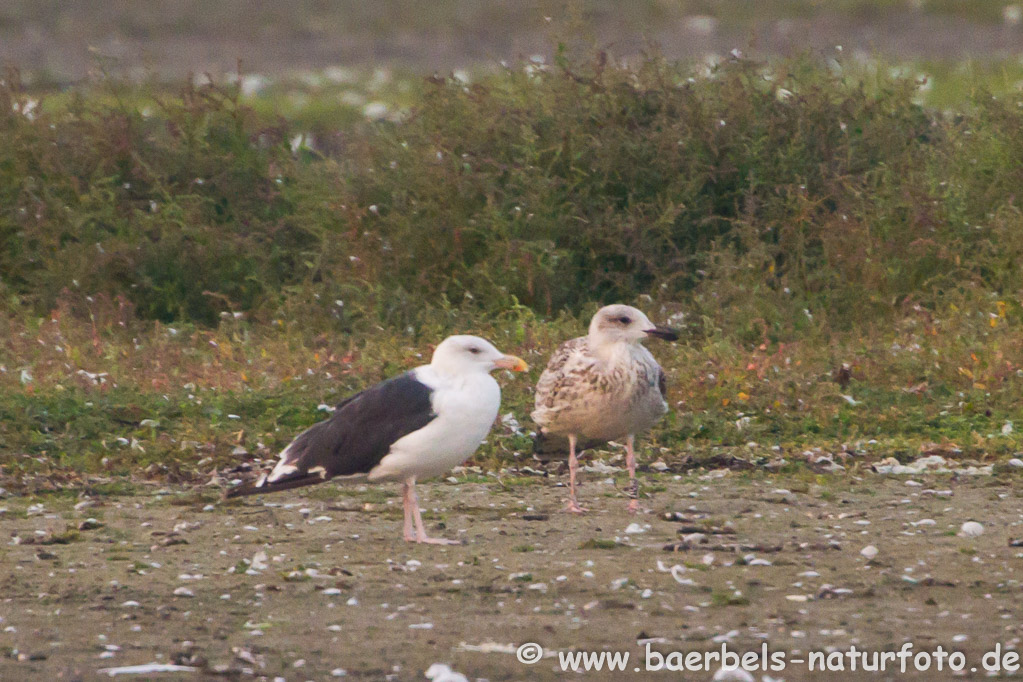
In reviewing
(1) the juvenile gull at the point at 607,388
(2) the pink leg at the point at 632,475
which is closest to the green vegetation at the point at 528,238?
(2) the pink leg at the point at 632,475

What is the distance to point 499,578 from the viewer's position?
6.91 metres

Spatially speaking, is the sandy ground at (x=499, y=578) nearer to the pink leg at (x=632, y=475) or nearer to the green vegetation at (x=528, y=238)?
the pink leg at (x=632, y=475)

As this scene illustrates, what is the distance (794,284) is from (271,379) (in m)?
4.49

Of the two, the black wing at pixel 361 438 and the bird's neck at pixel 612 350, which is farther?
the bird's neck at pixel 612 350

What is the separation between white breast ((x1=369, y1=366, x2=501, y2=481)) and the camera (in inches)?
300

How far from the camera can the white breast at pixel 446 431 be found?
7609 millimetres

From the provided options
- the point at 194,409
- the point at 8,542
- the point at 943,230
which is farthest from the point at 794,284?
the point at 8,542

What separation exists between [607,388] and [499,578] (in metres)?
1.89

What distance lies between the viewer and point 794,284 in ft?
42.5

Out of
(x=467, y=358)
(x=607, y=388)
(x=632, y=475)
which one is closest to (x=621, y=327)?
(x=607, y=388)

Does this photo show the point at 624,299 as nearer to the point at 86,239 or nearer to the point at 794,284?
the point at 794,284

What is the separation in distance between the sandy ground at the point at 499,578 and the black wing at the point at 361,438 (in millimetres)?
353

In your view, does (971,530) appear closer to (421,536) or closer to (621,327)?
(621,327)

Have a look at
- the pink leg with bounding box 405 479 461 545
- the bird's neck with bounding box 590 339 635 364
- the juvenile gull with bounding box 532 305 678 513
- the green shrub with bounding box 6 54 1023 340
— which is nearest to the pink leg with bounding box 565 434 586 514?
the juvenile gull with bounding box 532 305 678 513
